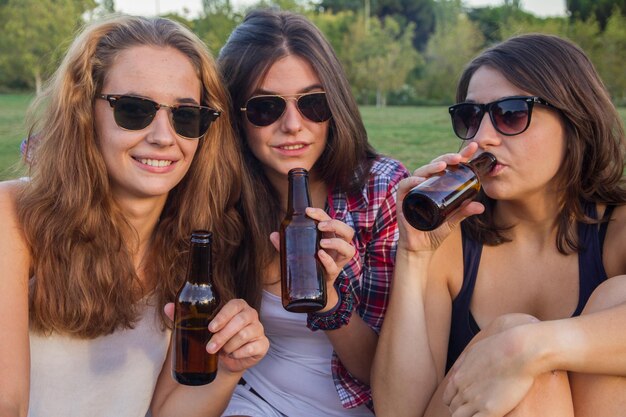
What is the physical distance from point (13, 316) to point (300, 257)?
1125mm

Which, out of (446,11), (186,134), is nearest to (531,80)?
(186,134)

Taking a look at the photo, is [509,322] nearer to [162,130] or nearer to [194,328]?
[194,328]

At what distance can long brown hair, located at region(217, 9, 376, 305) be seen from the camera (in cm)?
309

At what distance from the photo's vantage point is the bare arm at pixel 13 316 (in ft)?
7.84

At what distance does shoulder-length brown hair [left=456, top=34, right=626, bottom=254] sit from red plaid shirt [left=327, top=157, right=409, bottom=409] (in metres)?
0.75

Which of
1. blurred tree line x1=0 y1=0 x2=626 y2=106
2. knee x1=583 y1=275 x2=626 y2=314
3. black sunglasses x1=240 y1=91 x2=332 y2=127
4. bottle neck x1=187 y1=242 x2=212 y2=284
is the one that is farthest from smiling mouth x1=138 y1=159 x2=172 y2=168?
blurred tree line x1=0 y1=0 x2=626 y2=106

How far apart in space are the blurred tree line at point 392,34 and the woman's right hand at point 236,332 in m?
15.1

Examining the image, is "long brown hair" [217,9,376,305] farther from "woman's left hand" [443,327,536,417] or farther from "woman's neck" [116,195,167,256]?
"woman's left hand" [443,327,536,417]

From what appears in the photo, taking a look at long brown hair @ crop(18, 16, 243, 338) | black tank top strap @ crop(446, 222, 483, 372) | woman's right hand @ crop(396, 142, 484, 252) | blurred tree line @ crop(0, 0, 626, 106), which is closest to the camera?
woman's right hand @ crop(396, 142, 484, 252)

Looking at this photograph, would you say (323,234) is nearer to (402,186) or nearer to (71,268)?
(402,186)

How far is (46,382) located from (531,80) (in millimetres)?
2417

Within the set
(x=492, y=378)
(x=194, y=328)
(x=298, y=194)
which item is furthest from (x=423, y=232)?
(x=194, y=328)

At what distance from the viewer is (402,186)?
8.50ft

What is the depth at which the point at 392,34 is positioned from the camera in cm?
5084
